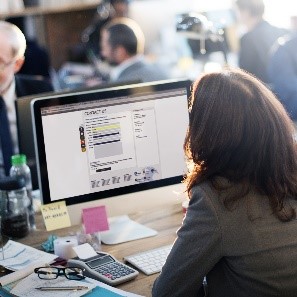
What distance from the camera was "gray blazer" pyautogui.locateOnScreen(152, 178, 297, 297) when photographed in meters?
1.55

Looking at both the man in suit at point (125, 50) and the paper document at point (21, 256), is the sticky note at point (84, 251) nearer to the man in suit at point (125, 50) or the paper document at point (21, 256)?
the paper document at point (21, 256)

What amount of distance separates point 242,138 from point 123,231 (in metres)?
0.77

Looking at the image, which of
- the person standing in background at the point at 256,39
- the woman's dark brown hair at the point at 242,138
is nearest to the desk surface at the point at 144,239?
the woman's dark brown hair at the point at 242,138

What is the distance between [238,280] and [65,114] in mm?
771

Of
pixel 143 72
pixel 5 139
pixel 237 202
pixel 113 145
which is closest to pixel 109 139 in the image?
pixel 113 145

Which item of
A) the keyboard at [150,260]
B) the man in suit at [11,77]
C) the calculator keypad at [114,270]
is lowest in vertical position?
the keyboard at [150,260]

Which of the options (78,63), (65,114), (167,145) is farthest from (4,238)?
(78,63)

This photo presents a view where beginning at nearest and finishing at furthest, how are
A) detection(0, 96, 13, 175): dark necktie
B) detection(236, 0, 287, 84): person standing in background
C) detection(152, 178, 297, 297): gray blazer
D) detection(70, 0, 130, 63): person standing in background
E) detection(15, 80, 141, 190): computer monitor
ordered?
detection(152, 178, 297, 297): gray blazer < detection(15, 80, 141, 190): computer monitor < detection(0, 96, 13, 175): dark necktie < detection(236, 0, 287, 84): person standing in background < detection(70, 0, 130, 63): person standing in background

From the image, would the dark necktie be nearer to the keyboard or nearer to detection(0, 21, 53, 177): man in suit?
detection(0, 21, 53, 177): man in suit

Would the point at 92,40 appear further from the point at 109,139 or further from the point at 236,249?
the point at 236,249

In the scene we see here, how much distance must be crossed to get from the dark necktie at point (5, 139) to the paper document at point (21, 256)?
26.3 inches

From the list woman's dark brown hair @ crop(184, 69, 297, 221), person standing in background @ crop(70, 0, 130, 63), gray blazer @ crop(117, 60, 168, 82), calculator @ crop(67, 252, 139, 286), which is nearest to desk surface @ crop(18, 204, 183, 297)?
calculator @ crop(67, 252, 139, 286)

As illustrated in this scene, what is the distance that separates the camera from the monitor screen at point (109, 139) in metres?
2.06

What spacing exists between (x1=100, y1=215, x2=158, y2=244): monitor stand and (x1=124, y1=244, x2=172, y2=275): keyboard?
0.15 meters
